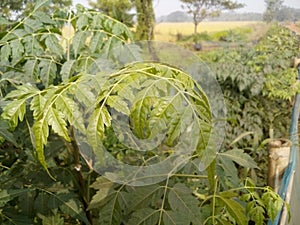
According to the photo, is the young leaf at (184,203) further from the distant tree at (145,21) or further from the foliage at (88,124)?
the distant tree at (145,21)

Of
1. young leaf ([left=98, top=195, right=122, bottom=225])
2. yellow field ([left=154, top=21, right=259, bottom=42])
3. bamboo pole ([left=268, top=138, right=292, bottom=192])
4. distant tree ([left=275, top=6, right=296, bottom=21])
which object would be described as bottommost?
bamboo pole ([left=268, top=138, right=292, bottom=192])

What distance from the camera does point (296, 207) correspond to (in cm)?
141

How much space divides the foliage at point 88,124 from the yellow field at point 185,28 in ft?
12.0

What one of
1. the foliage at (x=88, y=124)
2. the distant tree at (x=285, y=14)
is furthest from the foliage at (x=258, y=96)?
the foliage at (x=88, y=124)

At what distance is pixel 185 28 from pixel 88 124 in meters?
4.81

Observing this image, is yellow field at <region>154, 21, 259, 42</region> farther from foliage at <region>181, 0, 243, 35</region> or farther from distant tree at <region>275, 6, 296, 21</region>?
distant tree at <region>275, 6, 296, 21</region>

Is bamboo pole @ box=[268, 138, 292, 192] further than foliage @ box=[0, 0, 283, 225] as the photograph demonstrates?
Yes

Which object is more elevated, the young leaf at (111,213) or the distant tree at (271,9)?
the distant tree at (271,9)

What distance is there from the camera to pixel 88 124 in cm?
54

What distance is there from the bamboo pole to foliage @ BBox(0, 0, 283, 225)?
0.82 m

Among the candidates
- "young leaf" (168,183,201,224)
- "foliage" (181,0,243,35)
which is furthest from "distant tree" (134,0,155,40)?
"young leaf" (168,183,201,224)

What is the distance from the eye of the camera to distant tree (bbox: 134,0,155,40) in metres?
4.59

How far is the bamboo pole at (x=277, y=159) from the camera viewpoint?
165cm

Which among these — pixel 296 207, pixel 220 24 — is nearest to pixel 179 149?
pixel 296 207
